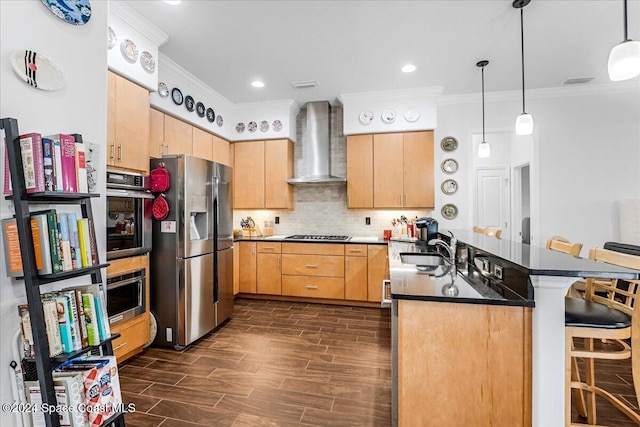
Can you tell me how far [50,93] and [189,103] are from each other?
2357 millimetres

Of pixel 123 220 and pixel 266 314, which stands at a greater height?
pixel 123 220

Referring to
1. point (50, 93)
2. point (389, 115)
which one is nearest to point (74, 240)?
point (50, 93)

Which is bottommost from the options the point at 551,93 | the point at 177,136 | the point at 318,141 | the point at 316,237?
the point at 316,237

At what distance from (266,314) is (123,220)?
1.97m

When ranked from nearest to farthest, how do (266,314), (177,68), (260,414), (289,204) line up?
(260,414) < (177,68) < (266,314) < (289,204)

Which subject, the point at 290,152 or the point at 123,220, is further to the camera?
the point at 290,152

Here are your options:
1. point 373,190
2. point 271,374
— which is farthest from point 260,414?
point 373,190

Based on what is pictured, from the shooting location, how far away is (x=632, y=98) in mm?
3803

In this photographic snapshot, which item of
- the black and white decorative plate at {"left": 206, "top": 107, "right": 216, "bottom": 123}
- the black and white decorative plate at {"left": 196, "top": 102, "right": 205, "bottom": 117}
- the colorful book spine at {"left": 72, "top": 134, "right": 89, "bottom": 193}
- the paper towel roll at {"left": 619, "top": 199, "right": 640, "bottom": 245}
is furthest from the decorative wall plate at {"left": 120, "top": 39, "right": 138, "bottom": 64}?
the paper towel roll at {"left": 619, "top": 199, "right": 640, "bottom": 245}

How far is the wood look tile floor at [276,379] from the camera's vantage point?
190 cm

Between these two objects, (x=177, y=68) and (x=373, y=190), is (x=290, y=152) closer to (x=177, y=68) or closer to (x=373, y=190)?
(x=373, y=190)

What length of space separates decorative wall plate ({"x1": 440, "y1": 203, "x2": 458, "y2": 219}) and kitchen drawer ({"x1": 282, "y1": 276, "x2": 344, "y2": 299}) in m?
1.71

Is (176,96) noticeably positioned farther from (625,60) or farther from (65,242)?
(625,60)

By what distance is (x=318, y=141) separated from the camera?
4.56 m
